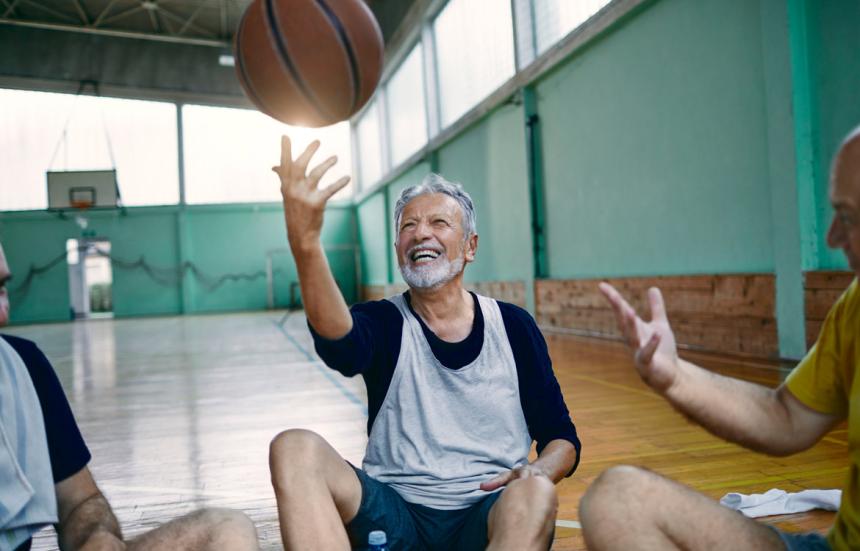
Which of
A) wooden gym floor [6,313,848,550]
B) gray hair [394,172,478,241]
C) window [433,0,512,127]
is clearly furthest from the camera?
window [433,0,512,127]

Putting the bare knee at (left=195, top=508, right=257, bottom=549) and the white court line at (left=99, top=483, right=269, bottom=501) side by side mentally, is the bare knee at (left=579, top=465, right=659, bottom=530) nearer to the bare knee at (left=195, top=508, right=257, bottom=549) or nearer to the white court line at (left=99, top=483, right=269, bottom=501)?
the bare knee at (left=195, top=508, right=257, bottom=549)

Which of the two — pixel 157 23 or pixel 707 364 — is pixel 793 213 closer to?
pixel 707 364

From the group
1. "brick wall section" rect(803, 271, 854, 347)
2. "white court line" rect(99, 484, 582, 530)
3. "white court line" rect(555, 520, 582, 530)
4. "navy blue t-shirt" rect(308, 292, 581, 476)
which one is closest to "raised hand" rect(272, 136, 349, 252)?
"navy blue t-shirt" rect(308, 292, 581, 476)

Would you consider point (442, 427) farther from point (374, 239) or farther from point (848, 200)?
point (374, 239)

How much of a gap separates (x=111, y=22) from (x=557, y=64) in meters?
13.8

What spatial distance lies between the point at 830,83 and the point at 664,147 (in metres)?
1.93

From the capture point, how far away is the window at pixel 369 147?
18.4 meters

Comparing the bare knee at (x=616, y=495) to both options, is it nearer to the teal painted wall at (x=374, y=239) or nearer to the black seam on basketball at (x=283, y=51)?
the black seam on basketball at (x=283, y=51)

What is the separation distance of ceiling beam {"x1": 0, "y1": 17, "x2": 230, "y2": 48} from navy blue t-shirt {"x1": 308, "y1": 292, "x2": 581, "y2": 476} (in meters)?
18.2

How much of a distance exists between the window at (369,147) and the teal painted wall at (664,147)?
994 cm

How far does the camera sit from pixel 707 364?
211 inches

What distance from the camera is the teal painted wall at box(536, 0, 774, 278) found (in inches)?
218

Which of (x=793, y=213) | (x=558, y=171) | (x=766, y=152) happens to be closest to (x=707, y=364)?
(x=793, y=213)

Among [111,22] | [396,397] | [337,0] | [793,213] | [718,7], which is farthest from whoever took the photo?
[111,22]
